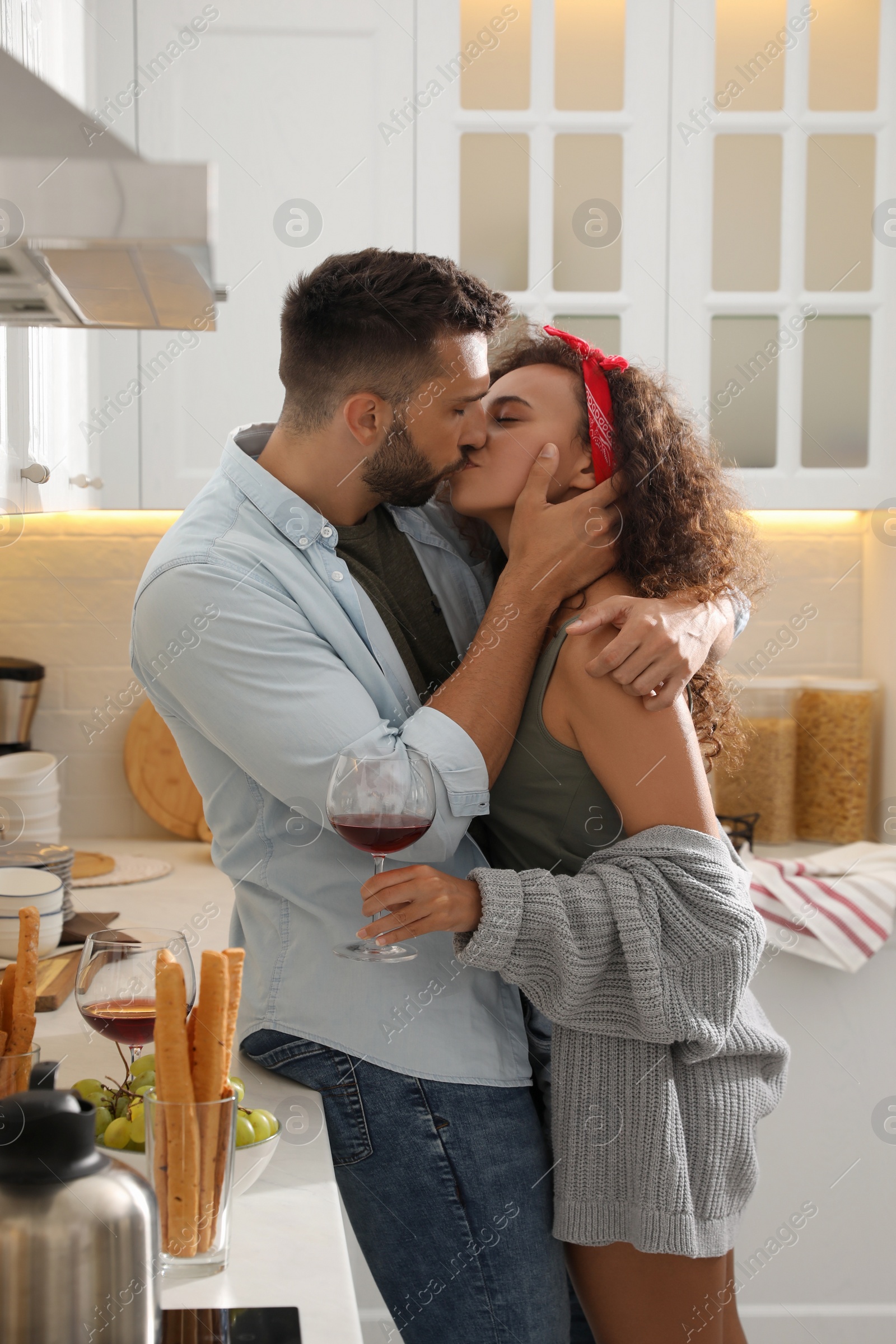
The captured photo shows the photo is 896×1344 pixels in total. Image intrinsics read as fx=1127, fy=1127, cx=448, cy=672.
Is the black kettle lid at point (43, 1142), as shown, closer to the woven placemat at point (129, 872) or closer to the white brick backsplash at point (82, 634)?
the woven placemat at point (129, 872)

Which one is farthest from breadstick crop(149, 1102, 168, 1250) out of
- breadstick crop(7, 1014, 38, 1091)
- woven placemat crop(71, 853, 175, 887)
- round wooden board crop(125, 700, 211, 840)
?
round wooden board crop(125, 700, 211, 840)

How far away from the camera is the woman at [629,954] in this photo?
3.43 feet

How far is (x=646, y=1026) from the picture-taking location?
1.07 m

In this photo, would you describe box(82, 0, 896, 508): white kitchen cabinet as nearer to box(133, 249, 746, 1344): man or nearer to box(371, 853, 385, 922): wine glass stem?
box(133, 249, 746, 1344): man

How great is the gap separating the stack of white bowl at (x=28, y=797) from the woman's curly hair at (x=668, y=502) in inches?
50.9

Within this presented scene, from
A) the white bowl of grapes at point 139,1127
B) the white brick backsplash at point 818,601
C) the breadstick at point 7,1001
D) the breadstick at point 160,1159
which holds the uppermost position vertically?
the white brick backsplash at point 818,601

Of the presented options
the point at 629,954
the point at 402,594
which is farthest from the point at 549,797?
the point at 402,594

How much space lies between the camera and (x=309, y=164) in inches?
83.8

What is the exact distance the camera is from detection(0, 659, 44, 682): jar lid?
2.37 m

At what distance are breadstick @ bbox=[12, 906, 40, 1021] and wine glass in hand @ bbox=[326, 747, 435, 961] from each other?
0.85ft

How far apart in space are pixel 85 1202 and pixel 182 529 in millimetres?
717

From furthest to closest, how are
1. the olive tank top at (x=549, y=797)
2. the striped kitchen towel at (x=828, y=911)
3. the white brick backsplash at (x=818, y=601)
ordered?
the white brick backsplash at (x=818, y=601) < the striped kitchen towel at (x=828, y=911) < the olive tank top at (x=549, y=797)

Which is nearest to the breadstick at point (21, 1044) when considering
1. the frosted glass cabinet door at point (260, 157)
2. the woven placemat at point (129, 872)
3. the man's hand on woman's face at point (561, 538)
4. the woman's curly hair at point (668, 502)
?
the man's hand on woman's face at point (561, 538)

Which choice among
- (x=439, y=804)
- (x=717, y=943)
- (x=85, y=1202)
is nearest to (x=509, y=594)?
(x=439, y=804)
